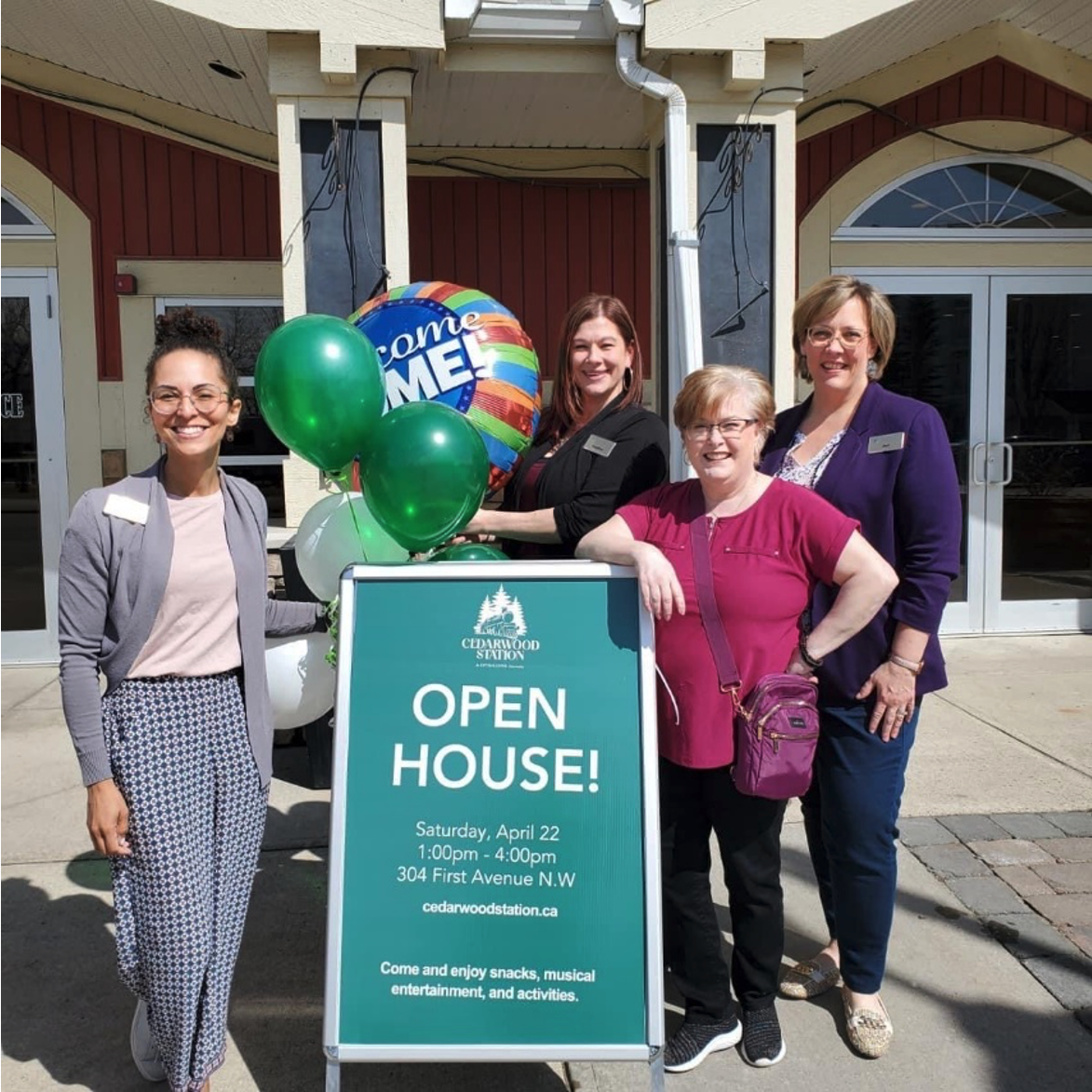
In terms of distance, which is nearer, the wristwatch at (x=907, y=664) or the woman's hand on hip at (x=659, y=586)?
the woman's hand on hip at (x=659, y=586)

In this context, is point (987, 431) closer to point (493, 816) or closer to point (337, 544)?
point (337, 544)

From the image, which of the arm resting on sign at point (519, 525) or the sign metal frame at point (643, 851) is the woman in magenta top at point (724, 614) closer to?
the sign metal frame at point (643, 851)

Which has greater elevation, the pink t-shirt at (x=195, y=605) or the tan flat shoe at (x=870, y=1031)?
the pink t-shirt at (x=195, y=605)

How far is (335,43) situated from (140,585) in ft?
11.3

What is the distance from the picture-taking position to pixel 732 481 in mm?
2154

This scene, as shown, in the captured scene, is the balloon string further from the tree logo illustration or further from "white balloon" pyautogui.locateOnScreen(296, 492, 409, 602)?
the tree logo illustration

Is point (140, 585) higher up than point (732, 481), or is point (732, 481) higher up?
point (732, 481)

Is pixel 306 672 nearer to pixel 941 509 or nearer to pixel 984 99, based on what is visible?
pixel 941 509

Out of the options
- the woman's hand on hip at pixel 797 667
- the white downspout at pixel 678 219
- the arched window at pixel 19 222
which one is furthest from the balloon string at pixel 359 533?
the arched window at pixel 19 222

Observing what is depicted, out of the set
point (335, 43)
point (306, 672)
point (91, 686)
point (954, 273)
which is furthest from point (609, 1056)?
point (954, 273)

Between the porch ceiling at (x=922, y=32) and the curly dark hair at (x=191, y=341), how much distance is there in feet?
12.9

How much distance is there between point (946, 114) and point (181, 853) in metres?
6.25

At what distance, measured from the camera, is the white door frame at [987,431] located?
635 centimetres

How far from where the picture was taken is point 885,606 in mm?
2328
